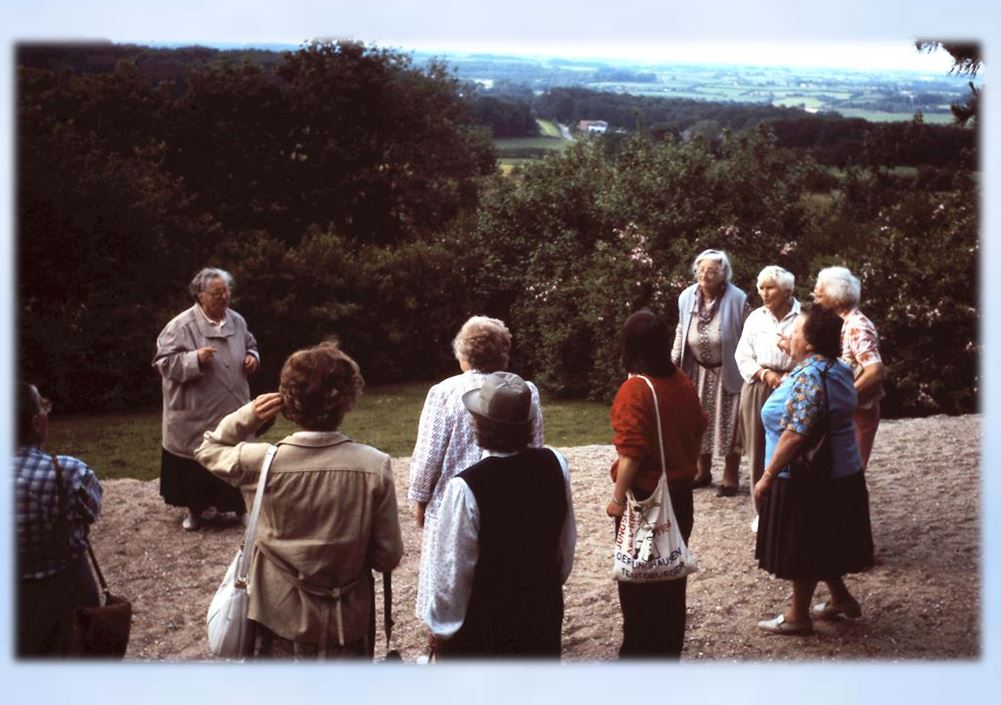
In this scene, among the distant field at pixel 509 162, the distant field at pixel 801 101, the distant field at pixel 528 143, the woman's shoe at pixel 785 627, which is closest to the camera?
the woman's shoe at pixel 785 627

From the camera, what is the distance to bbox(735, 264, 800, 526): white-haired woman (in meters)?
6.98

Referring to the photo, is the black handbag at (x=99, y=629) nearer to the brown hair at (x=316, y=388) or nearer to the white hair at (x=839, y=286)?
the brown hair at (x=316, y=388)

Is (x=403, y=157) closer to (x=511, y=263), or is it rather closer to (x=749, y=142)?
(x=511, y=263)

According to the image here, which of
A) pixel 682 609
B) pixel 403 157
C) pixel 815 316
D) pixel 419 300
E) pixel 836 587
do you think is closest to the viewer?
pixel 682 609

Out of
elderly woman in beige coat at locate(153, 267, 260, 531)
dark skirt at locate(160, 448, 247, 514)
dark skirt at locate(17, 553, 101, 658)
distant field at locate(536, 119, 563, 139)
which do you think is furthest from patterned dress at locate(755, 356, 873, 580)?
distant field at locate(536, 119, 563, 139)

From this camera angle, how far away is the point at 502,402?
3.92 m

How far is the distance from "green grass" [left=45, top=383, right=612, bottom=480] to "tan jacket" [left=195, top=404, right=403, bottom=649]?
805cm

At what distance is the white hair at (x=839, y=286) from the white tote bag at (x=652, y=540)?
2.01 meters

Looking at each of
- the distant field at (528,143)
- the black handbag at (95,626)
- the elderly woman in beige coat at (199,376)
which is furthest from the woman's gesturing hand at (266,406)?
the distant field at (528,143)

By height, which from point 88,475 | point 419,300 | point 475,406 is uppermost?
point 475,406

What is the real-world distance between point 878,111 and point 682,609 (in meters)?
11.7

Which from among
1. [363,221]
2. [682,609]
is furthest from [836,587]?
[363,221]

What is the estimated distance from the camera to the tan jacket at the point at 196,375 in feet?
24.5

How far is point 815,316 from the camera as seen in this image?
17.8 ft
